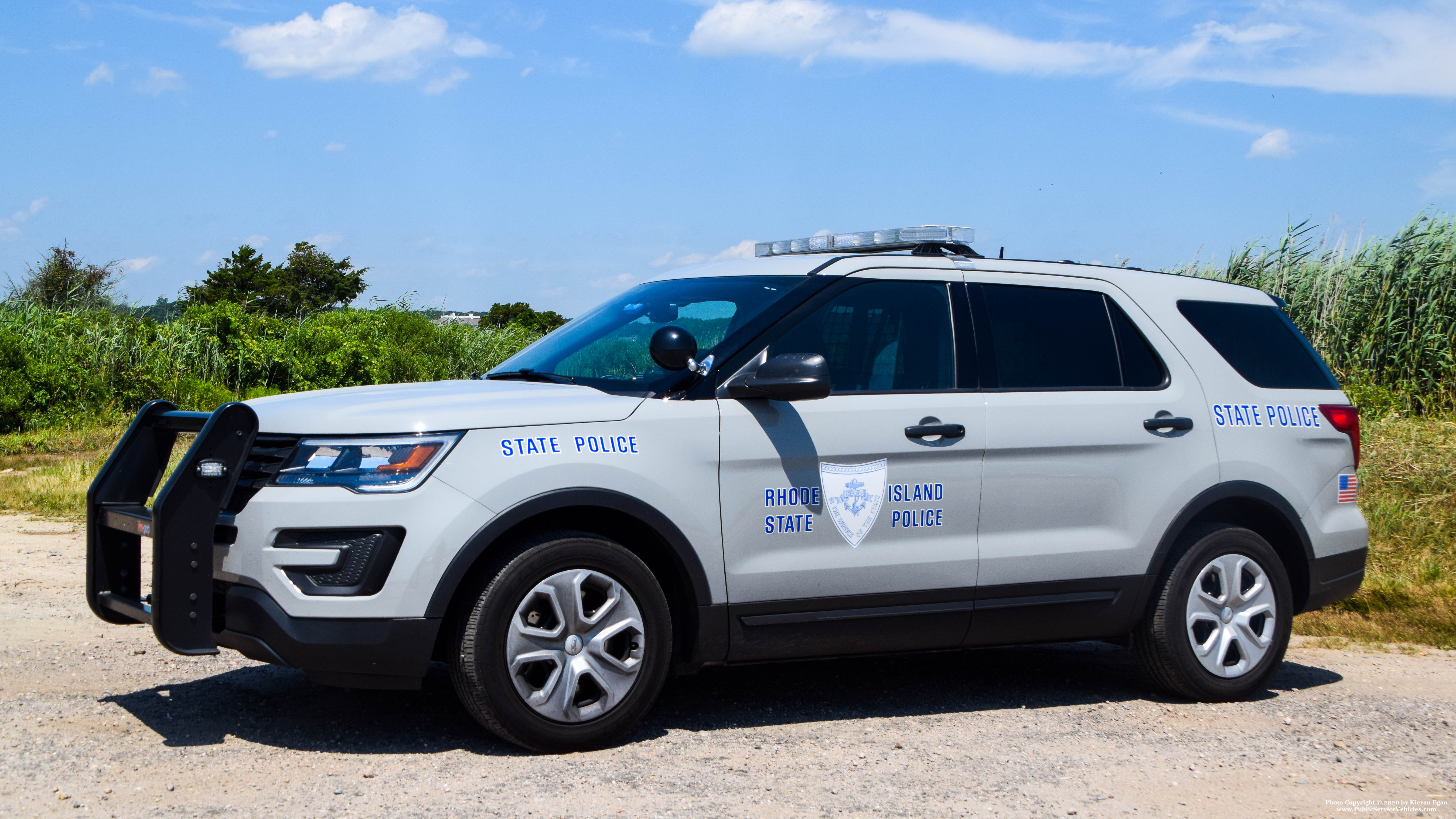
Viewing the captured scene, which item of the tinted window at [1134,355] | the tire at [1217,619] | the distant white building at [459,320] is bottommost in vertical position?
the tire at [1217,619]

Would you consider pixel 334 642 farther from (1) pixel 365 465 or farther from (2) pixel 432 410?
(2) pixel 432 410

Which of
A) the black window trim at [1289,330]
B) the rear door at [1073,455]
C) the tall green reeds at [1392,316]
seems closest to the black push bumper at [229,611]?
the rear door at [1073,455]

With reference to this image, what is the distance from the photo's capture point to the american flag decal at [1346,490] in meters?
6.07

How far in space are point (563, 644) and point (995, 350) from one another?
2.16 metres

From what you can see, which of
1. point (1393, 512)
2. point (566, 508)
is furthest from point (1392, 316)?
point (566, 508)

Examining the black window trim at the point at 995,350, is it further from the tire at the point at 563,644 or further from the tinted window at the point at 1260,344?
→ the tire at the point at 563,644

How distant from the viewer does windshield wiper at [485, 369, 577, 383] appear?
5.21 metres

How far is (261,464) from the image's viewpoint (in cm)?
446

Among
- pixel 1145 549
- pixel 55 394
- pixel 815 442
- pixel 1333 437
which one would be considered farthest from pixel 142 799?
pixel 55 394

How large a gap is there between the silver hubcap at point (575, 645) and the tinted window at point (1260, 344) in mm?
3021

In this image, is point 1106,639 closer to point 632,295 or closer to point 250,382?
point 632,295

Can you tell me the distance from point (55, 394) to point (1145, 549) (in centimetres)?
1629

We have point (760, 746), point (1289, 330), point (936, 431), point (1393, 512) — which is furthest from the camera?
point (1393, 512)

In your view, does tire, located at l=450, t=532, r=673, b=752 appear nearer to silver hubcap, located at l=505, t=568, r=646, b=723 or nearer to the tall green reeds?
silver hubcap, located at l=505, t=568, r=646, b=723
